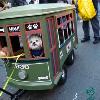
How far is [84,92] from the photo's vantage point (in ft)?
18.0

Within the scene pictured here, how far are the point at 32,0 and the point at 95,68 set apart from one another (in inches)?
288

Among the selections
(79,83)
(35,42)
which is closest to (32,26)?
(35,42)

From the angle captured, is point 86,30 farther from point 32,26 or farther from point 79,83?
point 32,26

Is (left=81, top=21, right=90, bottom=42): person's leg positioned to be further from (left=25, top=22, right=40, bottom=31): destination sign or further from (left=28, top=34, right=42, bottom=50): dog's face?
(left=25, top=22, right=40, bottom=31): destination sign

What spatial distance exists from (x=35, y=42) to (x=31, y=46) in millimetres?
112

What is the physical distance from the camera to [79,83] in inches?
235

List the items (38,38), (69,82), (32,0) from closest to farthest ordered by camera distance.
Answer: (38,38), (69,82), (32,0)

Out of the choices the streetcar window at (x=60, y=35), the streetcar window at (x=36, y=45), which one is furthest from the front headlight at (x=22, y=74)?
the streetcar window at (x=60, y=35)

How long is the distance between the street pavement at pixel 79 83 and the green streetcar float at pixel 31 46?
45 cm

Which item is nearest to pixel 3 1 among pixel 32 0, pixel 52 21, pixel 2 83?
pixel 32 0

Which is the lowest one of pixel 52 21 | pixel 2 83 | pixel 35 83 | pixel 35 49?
pixel 2 83

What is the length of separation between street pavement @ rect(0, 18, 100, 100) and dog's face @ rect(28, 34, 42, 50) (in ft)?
3.63

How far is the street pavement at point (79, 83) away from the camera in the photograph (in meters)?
5.39

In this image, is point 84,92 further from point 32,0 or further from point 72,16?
point 32,0
